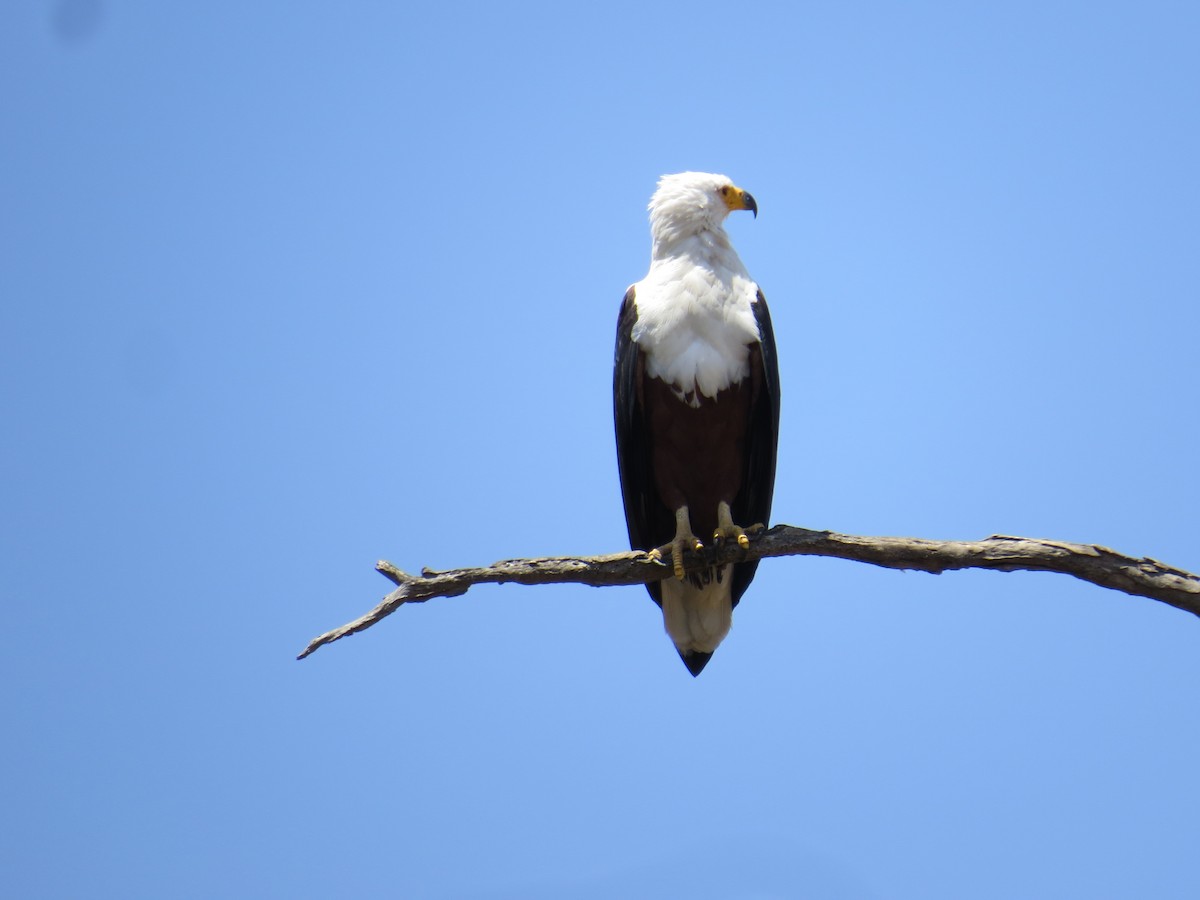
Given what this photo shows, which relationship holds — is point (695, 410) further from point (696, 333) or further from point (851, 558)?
point (851, 558)

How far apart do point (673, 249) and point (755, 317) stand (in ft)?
2.36

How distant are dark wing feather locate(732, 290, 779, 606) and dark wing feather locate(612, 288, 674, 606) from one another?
0.45m

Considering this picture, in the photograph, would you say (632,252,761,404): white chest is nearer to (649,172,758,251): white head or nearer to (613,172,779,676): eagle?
(613,172,779,676): eagle

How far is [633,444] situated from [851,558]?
155 centimetres

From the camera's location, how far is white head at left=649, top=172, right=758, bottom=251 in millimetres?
6402

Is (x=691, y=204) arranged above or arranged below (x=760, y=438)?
above

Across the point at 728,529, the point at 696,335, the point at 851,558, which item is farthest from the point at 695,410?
the point at 851,558

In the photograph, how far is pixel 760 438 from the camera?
6.02 meters

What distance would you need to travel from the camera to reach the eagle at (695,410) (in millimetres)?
5816

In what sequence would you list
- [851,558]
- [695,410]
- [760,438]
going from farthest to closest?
[760,438], [695,410], [851,558]

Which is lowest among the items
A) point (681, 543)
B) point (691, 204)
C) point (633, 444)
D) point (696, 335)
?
point (681, 543)

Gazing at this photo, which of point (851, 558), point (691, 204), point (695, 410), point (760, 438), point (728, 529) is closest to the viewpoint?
point (851, 558)

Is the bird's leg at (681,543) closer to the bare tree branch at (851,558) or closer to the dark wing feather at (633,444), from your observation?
the bare tree branch at (851,558)

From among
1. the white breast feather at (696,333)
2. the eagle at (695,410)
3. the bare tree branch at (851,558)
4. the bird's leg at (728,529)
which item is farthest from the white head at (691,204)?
the bare tree branch at (851,558)
